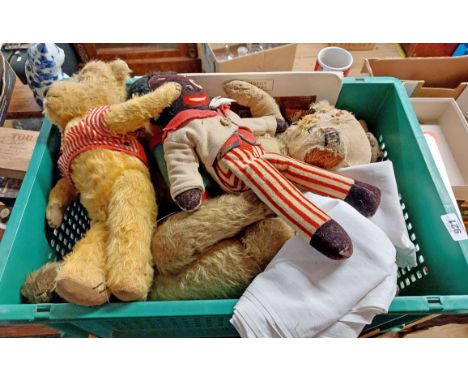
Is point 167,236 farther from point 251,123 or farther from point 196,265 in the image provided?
point 251,123

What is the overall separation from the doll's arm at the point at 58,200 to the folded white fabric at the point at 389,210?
23.6 inches

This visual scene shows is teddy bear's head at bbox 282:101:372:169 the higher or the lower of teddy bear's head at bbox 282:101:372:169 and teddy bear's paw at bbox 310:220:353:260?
the higher

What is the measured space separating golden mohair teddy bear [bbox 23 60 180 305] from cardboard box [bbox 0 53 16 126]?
15.1 inches

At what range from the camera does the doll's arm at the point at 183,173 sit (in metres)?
0.67

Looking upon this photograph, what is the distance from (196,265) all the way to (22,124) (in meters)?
0.79

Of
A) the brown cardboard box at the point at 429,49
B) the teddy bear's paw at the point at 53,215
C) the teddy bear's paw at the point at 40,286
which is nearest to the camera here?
the teddy bear's paw at the point at 40,286

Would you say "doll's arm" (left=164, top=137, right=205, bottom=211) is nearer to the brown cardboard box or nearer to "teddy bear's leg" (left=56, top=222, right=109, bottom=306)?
"teddy bear's leg" (left=56, top=222, right=109, bottom=306)

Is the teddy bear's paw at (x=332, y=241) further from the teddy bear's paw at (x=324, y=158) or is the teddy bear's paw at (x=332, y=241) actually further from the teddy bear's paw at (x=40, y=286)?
the teddy bear's paw at (x=40, y=286)

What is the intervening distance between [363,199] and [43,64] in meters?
0.86

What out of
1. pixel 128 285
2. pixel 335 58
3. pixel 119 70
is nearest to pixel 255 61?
pixel 335 58

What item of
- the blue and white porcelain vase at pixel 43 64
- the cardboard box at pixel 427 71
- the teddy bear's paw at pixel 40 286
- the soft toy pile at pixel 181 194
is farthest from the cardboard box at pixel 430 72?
the teddy bear's paw at pixel 40 286

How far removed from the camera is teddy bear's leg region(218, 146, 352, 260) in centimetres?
61

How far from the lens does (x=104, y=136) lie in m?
0.76

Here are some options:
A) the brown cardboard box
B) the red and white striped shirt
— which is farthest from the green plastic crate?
the brown cardboard box
